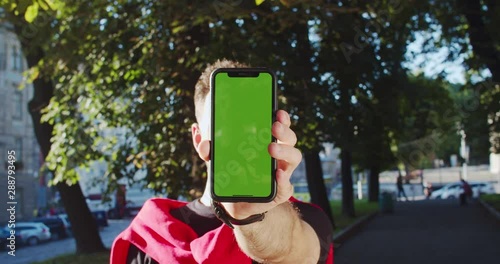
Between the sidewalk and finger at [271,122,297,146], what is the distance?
14454mm

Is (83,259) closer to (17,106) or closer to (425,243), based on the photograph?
(425,243)

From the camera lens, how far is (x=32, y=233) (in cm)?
2478

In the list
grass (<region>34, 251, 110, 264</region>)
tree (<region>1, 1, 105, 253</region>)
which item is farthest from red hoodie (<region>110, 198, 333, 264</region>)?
grass (<region>34, 251, 110, 264</region>)

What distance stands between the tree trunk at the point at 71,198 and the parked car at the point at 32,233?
6.25m

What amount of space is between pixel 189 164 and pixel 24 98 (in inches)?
1414

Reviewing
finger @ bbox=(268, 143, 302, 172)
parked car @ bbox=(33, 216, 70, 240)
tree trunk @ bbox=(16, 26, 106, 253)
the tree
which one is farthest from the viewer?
parked car @ bbox=(33, 216, 70, 240)

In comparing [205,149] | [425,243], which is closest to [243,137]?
[205,149]

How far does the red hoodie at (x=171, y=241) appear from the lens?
2.24m

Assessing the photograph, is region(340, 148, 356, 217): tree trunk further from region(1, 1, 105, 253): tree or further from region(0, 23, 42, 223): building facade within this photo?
region(0, 23, 42, 223): building facade

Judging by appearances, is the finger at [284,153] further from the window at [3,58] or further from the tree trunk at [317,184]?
the window at [3,58]

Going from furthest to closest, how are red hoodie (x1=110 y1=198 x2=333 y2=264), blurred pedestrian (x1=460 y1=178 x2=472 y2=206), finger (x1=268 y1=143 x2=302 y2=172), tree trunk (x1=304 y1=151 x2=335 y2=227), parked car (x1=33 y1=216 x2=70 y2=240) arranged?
1. blurred pedestrian (x1=460 y1=178 x2=472 y2=206)
2. parked car (x1=33 y1=216 x2=70 y2=240)
3. tree trunk (x1=304 y1=151 x2=335 y2=227)
4. red hoodie (x1=110 y1=198 x2=333 y2=264)
5. finger (x1=268 y1=143 x2=302 y2=172)

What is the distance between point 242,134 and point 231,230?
44 cm

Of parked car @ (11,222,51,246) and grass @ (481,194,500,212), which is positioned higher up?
parked car @ (11,222,51,246)

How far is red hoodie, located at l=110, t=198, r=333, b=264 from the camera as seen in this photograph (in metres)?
2.24
